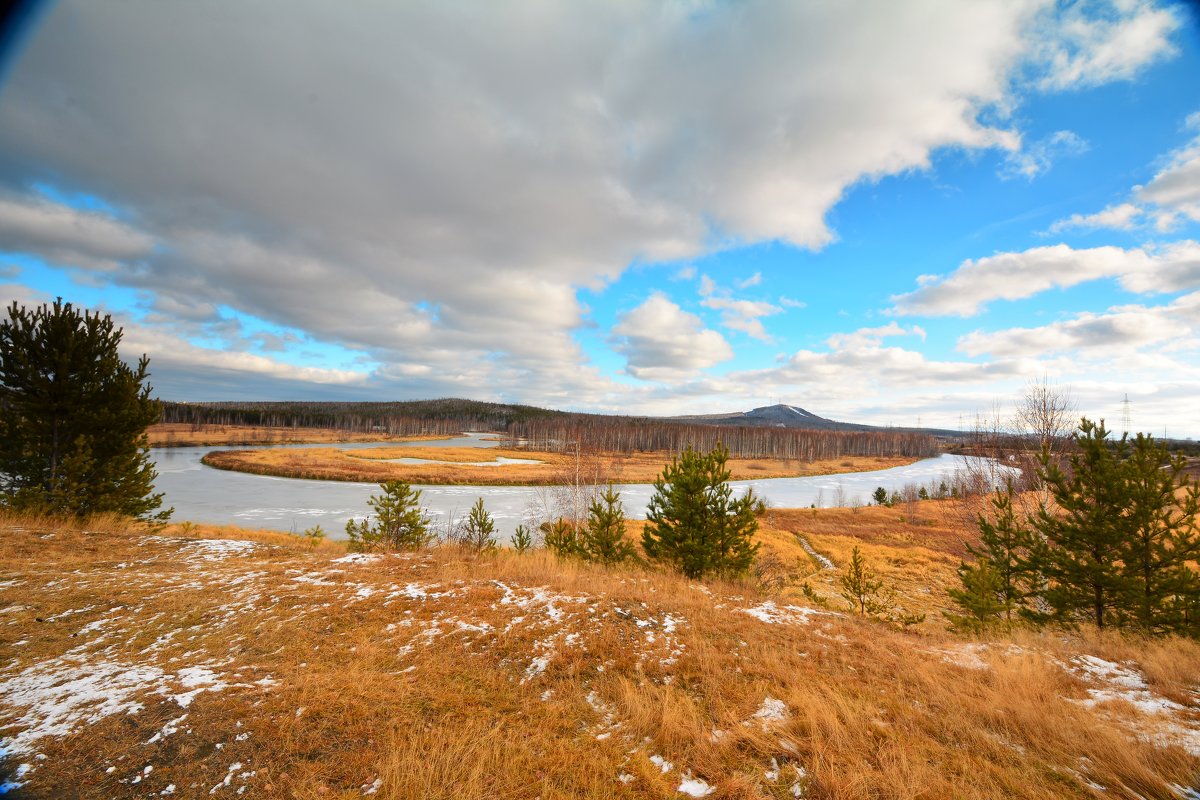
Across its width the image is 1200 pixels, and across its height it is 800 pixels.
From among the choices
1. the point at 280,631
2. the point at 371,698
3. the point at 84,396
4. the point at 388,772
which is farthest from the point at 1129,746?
the point at 84,396

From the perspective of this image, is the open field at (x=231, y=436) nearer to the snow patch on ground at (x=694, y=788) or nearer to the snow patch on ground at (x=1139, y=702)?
the snow patch on ground at (x=694, y=788)

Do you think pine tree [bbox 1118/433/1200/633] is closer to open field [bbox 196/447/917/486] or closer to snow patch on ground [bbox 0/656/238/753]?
snow patch on ground [bbox 0/656/238/753]

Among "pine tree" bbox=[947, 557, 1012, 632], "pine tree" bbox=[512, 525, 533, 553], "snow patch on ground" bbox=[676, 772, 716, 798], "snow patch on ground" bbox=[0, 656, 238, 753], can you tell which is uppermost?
"snow patch on ground" bbox=[676, 772, 716, 798]

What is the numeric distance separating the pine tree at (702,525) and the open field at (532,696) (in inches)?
103

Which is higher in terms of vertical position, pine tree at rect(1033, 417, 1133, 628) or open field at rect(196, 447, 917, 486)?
pine tree at rect(1033, 417, 1133, 628)

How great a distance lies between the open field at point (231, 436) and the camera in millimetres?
95088

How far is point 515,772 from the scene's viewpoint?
11.3 feet

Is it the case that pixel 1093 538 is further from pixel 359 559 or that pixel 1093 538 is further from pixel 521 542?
pixel 359 559

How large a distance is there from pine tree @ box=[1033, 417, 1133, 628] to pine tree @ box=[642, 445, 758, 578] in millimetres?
5950

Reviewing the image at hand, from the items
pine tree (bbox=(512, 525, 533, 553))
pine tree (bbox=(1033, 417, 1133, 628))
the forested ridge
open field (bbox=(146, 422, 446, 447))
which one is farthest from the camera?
the forested ridge

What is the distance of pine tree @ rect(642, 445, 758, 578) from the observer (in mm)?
10953

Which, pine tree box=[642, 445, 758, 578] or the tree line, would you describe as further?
the tree line

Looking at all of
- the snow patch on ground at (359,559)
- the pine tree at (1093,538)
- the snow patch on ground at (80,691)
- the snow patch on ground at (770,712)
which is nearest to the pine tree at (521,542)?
the snow patch on ground at (359,559)

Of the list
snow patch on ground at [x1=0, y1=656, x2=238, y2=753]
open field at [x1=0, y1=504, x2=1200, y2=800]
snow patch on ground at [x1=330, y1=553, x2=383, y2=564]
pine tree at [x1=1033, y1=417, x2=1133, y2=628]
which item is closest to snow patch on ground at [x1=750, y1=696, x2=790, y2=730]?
open field at [x1=0, y1=504, x2=1200, y2=800]
